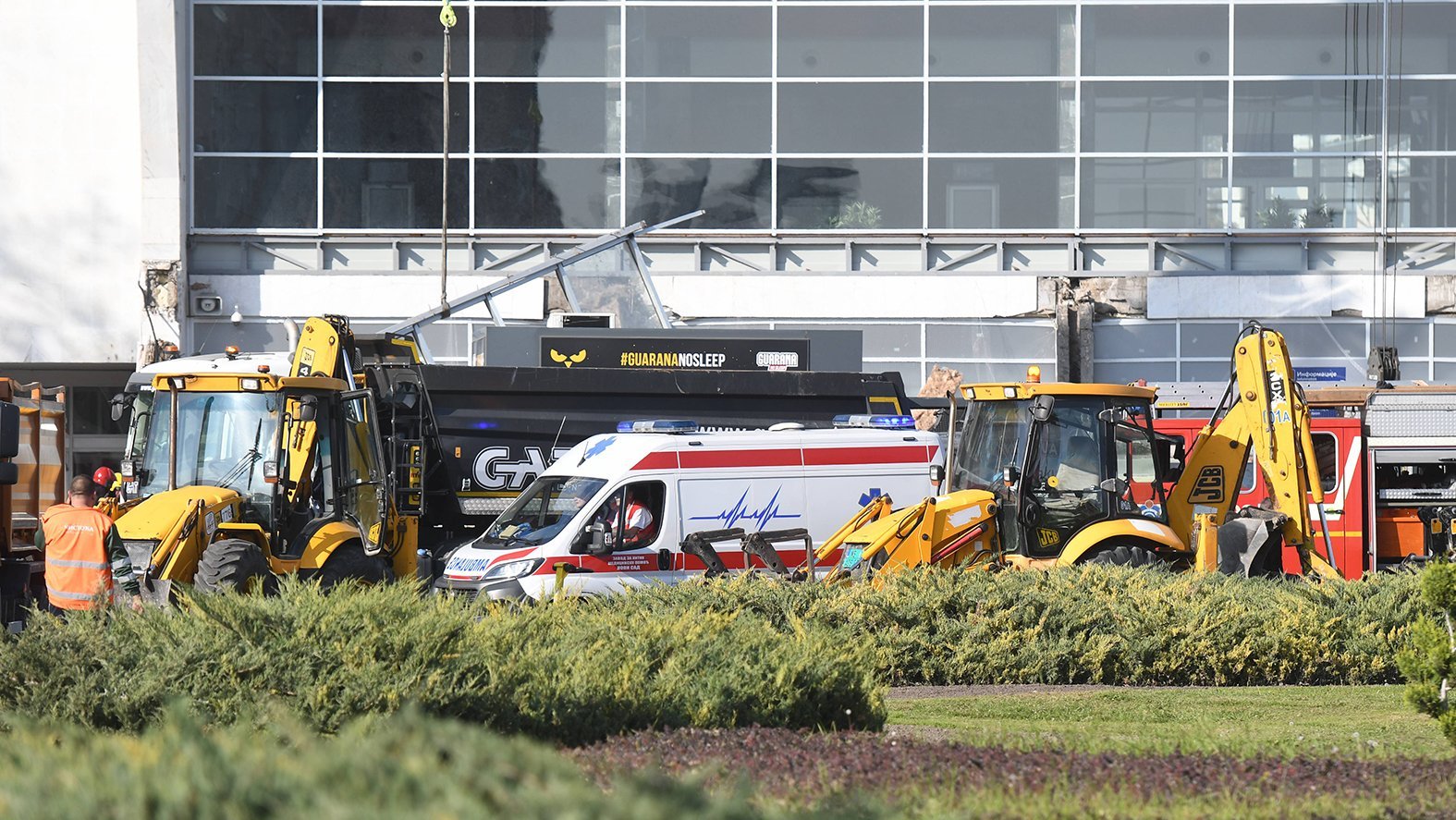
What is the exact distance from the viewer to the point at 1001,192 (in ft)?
88.5

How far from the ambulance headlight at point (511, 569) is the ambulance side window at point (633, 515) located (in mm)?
699

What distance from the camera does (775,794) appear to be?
5.49m

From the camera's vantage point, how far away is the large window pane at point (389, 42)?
26984 mm

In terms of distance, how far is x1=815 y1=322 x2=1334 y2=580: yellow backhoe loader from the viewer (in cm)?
1436

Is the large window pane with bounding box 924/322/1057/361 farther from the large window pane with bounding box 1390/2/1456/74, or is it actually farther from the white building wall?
the white building wall

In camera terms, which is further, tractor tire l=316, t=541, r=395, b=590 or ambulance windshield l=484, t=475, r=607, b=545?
ambulance windshield l=484, t=475, r=607, b=545

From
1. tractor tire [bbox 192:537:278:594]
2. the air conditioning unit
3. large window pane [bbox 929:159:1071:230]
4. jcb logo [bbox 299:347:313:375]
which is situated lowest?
tractor tire [bbox 192:537:278:594]

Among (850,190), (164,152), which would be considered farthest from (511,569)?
(164,152)

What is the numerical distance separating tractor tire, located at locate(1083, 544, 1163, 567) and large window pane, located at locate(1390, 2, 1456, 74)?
1580 cm

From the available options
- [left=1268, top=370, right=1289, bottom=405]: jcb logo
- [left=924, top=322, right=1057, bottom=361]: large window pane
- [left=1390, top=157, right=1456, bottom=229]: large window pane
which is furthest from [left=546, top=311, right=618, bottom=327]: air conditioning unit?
[left=1390, top=157, right=1456, bottom=229]: large window pane

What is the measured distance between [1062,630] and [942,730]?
8.92 feet

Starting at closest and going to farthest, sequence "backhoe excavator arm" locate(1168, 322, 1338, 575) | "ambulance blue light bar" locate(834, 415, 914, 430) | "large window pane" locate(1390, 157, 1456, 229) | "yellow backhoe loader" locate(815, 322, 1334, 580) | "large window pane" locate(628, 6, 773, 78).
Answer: "yellow backhoe loader" locate(815, 322, 1334, 580) → "backhoe excavator arm" locate(1168, 322, 1338, 575) → "ambulance blue light bar" locate(834, 415, 914, 430) → "large window pane" locate(1390, 157, 1456, 229) → "large window pane" locate(628, 6, 773, 78)

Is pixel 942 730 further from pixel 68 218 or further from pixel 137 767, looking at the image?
pixel 68 218

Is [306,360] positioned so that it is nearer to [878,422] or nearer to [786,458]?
[786,458]
